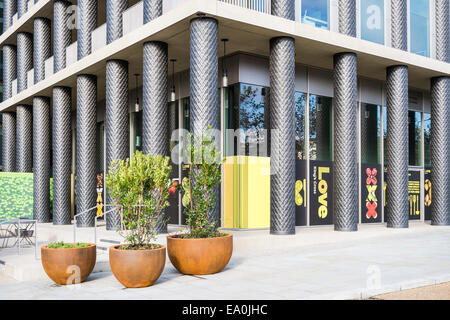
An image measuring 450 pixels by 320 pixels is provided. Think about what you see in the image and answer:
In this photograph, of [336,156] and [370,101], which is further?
[370,101]

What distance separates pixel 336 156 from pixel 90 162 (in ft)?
30.1

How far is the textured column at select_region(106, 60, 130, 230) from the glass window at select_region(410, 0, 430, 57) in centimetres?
1222

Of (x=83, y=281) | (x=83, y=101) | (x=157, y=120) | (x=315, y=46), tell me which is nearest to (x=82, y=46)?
(x=83, y=101)

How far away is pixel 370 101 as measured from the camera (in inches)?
851

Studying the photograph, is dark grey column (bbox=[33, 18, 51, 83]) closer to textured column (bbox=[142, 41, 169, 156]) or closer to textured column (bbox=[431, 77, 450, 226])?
textured column (bbox=[142, 41, 169, 156])

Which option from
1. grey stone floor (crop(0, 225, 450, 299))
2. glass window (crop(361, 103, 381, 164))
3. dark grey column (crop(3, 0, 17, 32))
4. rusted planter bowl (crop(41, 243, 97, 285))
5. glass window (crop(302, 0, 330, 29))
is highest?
dark grey column (crop(3, 0, 17, 32))

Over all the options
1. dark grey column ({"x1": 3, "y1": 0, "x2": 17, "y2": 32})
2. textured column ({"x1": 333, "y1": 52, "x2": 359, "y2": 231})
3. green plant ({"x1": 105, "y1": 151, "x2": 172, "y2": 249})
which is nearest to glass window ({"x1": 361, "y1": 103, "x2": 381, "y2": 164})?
textured column ({"x1": 333, "y1": 52, "x2": 359, "y2": 231})

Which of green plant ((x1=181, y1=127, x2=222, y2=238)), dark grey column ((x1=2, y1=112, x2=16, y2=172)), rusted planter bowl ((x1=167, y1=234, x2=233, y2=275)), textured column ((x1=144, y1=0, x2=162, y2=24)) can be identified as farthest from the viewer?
dark grey column ((x1=2, y1=112, x2=16, y2=172))

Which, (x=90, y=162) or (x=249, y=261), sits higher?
(x=90, y=162)

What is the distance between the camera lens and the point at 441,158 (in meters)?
20.6

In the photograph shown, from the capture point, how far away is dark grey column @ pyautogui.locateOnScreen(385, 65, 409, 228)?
61.0 feet

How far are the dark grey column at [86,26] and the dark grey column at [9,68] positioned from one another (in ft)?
33.7

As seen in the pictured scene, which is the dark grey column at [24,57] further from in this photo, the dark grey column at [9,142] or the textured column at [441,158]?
the textured column at [441,158]
